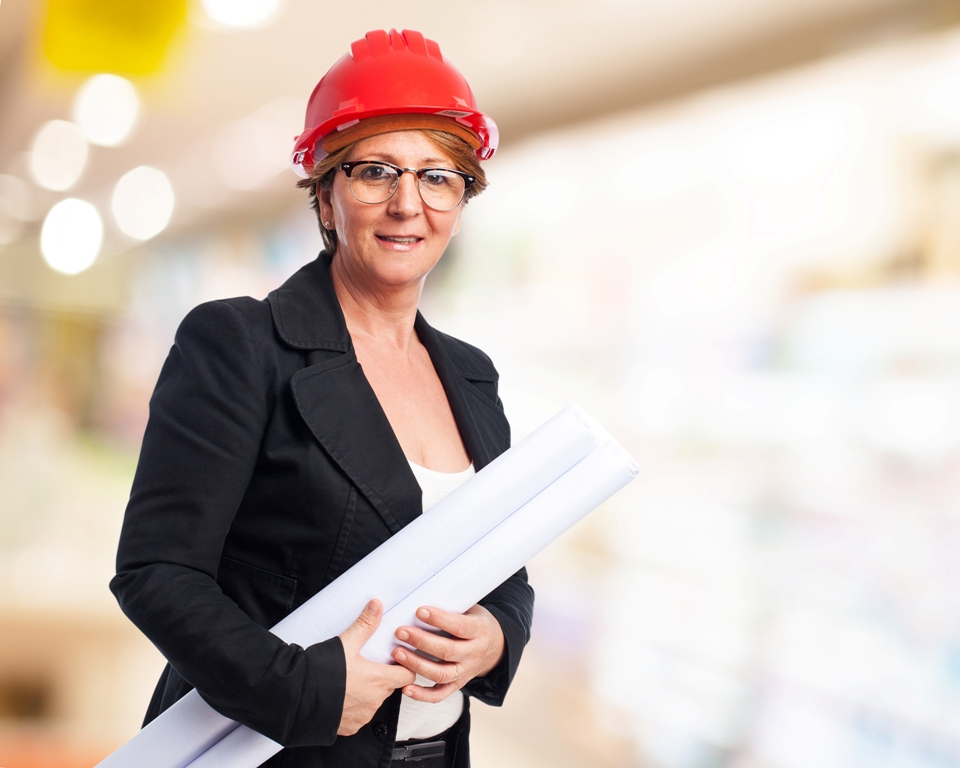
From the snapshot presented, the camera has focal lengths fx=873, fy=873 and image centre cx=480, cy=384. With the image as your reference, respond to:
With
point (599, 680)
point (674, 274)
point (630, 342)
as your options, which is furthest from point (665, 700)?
point (674, 274)

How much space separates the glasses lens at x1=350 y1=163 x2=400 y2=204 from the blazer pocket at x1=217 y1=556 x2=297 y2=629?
0.45 meters

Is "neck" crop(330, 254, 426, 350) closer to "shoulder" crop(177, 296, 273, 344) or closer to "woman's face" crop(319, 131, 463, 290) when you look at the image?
"woman's face" crop(319, 131, 463, 290)

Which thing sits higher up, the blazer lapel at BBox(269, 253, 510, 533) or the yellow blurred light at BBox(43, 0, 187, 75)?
the yellow blurred light at BBox(43, 0, 187, 75)

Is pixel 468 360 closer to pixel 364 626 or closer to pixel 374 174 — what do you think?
pixel 374 174

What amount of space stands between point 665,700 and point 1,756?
2291 mm

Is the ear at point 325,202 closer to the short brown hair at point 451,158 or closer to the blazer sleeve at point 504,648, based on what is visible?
the short brown hair at point 451,158

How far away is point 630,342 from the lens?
3699mm

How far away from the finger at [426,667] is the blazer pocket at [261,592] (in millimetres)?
145

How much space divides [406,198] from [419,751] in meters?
0.67

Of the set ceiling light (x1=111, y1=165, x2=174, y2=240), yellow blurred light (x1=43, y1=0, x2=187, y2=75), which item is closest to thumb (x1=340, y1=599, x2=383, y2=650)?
yellow blurred light (x1=43, y1=0, x2=187, y2=75)

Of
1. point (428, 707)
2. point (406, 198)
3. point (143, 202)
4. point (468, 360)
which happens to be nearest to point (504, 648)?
point (428, 707)

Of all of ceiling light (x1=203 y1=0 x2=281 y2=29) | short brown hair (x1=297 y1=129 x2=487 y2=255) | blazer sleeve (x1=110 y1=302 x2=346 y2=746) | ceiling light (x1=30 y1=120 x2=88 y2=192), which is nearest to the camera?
blazer sleeve (x1=110 y1=302 x2=346 y2=746)

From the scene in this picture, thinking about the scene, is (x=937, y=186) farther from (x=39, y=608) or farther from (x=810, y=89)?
(x=39, y=608)

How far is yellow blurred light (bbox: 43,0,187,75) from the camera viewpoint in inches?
138
